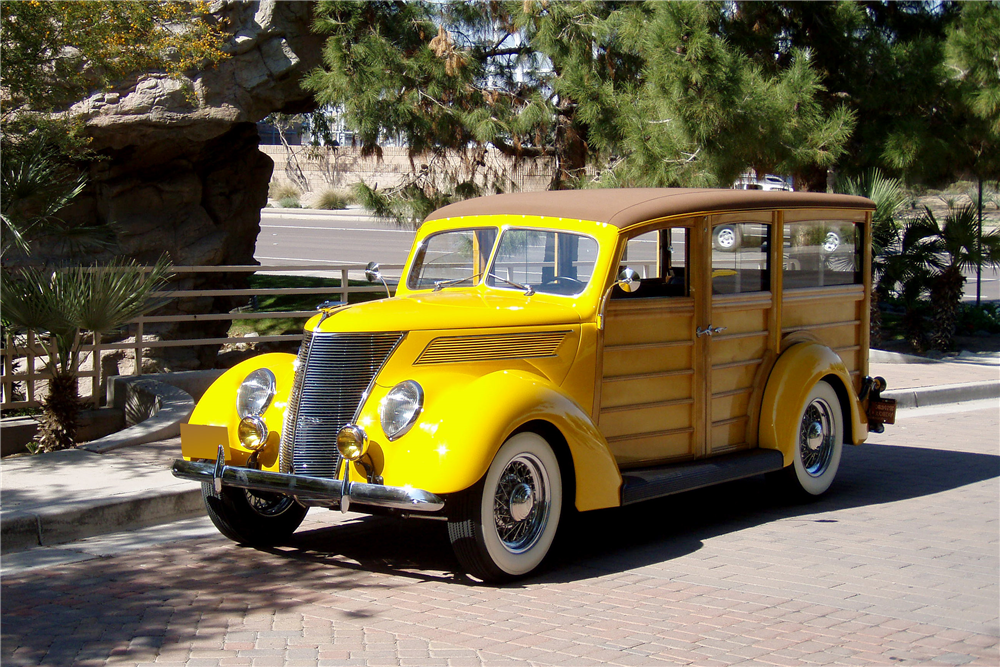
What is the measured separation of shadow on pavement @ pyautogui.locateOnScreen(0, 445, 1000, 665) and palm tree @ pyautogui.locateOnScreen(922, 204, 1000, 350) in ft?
26.6

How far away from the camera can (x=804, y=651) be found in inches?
173

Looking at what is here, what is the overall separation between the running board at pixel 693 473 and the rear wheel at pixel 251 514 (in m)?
2.01

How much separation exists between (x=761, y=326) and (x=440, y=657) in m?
3.79

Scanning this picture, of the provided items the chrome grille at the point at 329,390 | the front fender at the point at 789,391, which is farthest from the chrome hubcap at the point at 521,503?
the front fender at the point at 789,391

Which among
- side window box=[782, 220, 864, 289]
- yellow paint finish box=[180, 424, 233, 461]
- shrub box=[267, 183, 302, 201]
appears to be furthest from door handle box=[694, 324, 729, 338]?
shrub box=[267, 183, 302, 201]

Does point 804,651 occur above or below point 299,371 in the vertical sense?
below

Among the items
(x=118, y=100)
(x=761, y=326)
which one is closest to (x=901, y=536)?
(x=761, y=326)

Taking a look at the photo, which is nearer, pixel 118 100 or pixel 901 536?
pixel 901 536

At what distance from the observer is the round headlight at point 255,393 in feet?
19.4

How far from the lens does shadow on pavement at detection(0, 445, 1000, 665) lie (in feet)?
15.1

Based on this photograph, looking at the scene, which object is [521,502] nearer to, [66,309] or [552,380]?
[552,380]

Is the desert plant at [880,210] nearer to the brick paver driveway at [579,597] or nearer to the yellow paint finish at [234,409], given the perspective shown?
the brick paver driveway at [579,597]

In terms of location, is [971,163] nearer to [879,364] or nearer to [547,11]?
[879,364]

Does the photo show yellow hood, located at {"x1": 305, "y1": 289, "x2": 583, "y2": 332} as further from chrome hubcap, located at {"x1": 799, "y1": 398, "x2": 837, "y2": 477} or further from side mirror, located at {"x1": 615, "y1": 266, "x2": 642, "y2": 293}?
chrome hubcap, located at {"x1": 799, "y1": 398, "x2": 837, "y2": 477}
